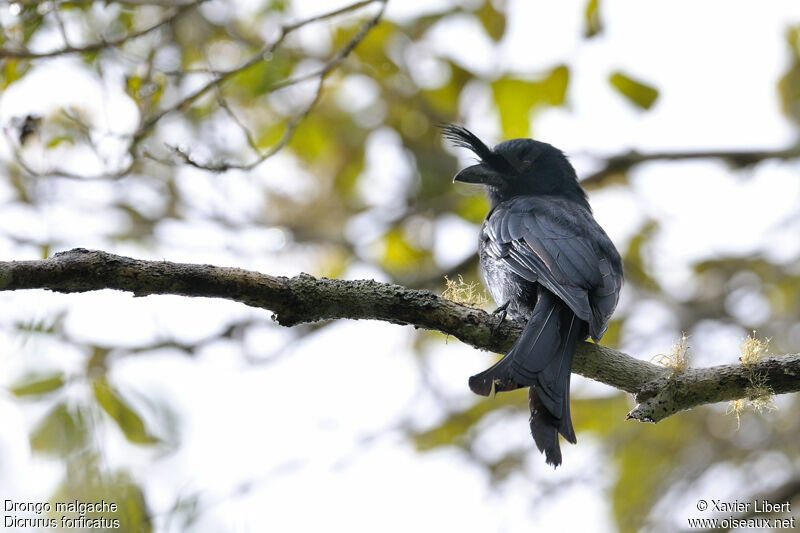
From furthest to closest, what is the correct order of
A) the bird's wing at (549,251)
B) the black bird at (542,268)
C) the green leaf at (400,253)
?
1. the green leaf at (400,253)
2. the bird's wing at (549,251)
3. the black bird at (542,268)

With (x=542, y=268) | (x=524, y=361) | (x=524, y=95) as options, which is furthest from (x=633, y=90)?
(x=524, y=361)

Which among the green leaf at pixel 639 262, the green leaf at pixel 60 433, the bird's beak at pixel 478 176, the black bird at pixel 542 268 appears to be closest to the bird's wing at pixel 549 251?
the black bird at pixel 542 268

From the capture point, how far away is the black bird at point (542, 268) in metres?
3.21

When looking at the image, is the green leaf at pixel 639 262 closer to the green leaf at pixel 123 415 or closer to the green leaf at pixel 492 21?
the green leaf at pixel 492 21

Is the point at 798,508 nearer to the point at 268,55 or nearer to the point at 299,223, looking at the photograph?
the point at 299,223

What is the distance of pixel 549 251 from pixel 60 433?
7.38ft

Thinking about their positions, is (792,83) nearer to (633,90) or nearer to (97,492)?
(633,90)

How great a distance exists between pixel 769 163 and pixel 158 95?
13.7 ft

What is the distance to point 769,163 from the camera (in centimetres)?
593

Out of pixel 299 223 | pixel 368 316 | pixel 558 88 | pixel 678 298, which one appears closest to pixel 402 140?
pixel 299 223

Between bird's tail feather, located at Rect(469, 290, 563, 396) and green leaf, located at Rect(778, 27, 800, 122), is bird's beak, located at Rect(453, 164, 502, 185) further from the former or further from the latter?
green leaf, located at Rect(778, 27, 800, 122)

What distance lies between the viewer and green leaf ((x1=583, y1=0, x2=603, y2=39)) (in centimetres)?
449

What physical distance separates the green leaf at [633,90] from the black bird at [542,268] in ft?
2.20

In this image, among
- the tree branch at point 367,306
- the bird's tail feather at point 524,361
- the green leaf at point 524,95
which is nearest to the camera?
the tree branch at point 367,306
